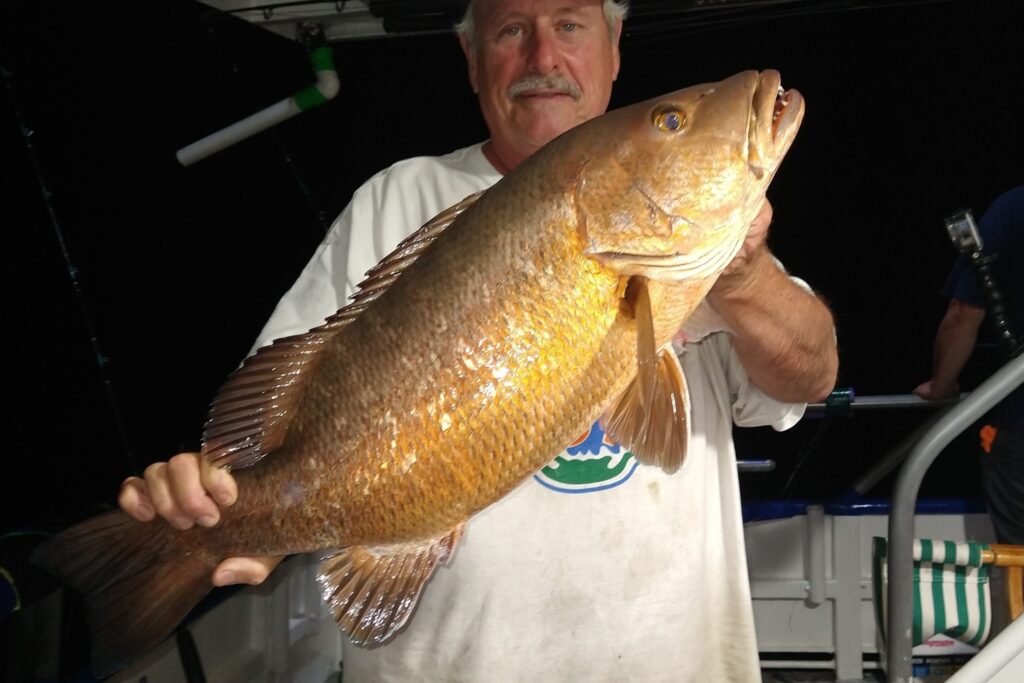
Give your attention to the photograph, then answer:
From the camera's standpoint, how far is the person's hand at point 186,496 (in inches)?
50.4

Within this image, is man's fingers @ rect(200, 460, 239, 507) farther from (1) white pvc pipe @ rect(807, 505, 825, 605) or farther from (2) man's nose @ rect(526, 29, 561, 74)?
(1) white pvc pipe @ rect(807, 505, 825, 605)

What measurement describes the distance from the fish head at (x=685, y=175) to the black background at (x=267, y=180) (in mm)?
2278

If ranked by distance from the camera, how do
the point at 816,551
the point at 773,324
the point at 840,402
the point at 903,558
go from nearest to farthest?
the point at 773,324 < the point at 903,558 < the point at 840,402 < the point at 816,551

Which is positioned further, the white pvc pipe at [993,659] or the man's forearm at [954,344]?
the man's forearm at [954,344]

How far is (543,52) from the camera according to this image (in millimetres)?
1884

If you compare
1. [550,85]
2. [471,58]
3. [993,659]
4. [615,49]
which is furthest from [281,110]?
[993,659]

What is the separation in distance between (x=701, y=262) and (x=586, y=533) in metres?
0.76

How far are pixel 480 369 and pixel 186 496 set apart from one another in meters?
0.54

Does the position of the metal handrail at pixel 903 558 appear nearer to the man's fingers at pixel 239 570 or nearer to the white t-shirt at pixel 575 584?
the white t-shirt at pixel 575 584

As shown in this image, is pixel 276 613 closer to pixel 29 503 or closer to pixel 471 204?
pixel 29 503

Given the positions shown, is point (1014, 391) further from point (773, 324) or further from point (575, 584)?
point (575, 584)

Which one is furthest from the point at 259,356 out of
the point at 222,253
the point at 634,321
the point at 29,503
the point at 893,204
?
the point at 893,204

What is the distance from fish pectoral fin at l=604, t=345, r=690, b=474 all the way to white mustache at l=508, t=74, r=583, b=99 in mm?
843

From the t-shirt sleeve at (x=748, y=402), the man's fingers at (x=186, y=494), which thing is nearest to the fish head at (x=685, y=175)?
the t-shirt sleeve at (x=748, y=402)
